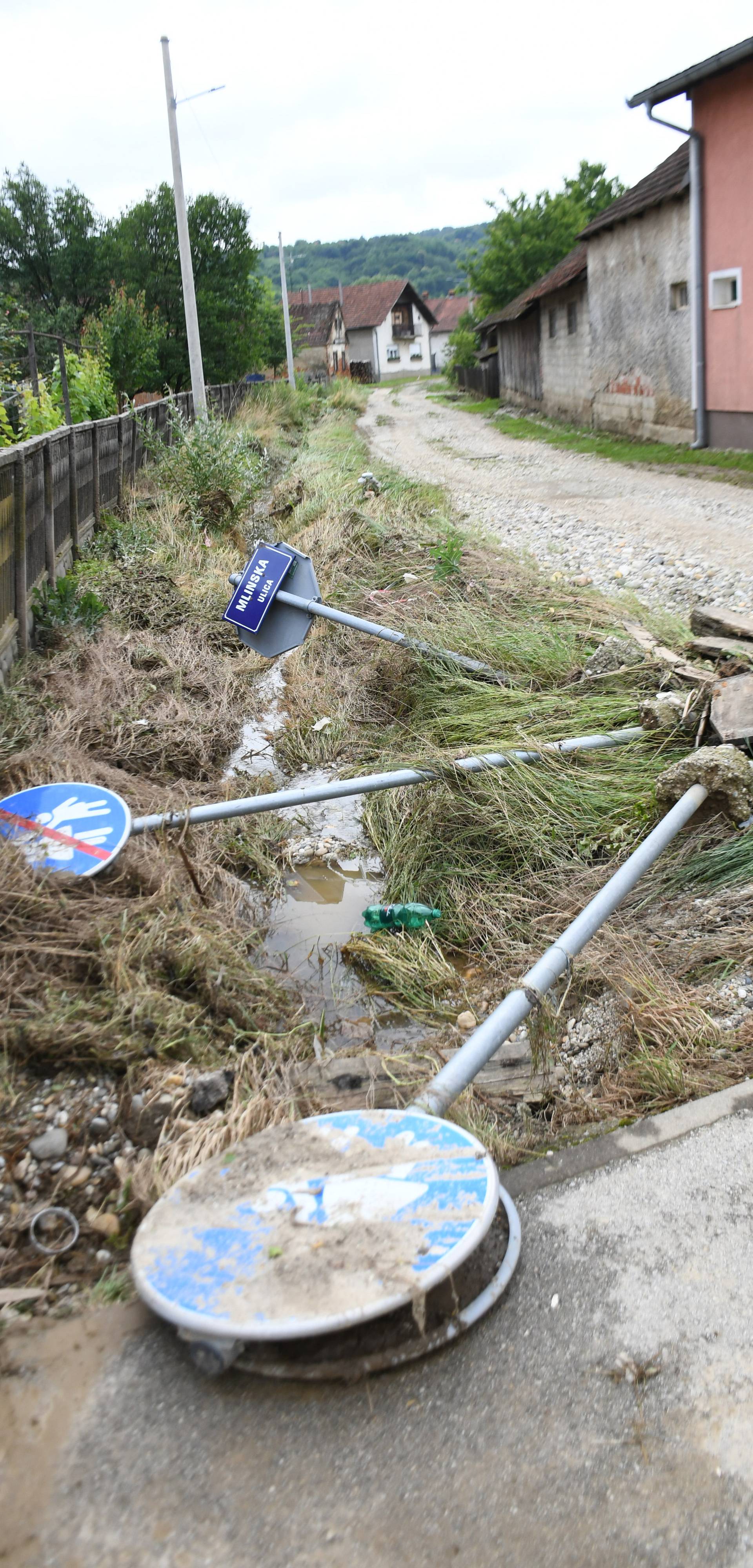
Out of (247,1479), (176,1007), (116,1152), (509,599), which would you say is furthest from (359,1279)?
(509,599)

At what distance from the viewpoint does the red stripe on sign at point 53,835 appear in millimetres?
3855

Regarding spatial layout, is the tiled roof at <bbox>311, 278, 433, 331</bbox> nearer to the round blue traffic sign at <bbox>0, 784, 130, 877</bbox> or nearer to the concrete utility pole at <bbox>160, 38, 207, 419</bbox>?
the concrete utility pole at <bbox>160, 38, 207, 419</bbox>

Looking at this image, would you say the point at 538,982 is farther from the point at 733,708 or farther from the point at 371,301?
the point at 371,301

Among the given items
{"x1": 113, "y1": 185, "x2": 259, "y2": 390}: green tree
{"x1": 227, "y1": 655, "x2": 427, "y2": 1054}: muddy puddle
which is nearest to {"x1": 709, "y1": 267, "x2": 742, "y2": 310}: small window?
{"x1": 227, "y1": 655, "x2": 427, "y2": 1054}: muddy puddle

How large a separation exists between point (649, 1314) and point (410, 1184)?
55cm

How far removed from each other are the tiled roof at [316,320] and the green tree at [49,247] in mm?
36220

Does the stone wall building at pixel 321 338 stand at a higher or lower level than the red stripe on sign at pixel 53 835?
higher

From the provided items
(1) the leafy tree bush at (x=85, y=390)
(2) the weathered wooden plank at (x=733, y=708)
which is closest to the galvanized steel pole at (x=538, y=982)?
(2) the weathered wooden plank at (x=733, y=708)

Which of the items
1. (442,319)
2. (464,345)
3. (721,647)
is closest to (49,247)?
(464,345)

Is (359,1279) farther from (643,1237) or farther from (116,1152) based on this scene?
(116,1152)

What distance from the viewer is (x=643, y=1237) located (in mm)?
2512

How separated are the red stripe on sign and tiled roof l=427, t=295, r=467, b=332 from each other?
322 feet

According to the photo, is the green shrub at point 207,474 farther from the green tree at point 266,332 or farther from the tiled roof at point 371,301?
the tiled roof at point 371,301

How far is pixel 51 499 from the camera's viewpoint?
878 cm
